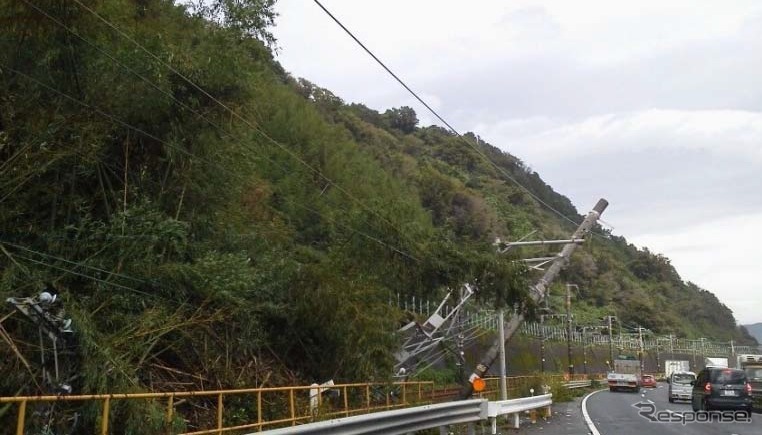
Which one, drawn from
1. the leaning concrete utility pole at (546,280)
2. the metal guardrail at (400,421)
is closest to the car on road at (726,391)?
the leaning concrete utility pole at (546,280)

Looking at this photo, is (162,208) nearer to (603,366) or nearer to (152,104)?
(152,104)

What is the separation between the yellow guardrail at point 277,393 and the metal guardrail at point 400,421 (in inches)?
68.2

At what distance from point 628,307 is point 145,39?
121m

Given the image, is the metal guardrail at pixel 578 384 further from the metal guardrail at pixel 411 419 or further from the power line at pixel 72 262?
the power line at pixel 72 262

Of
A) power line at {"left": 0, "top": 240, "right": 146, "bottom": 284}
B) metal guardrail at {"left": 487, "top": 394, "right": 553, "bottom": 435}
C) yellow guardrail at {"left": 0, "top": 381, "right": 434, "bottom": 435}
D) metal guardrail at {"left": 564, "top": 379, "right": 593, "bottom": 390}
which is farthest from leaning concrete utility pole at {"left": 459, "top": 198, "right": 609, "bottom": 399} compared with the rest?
power line at {"left": 0, "top": 240, "right": 146, "bottom": 284}

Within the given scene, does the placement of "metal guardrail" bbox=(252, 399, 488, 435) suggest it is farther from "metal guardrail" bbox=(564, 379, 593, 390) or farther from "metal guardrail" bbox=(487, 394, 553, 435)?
"metal guardrail" bbox=(564, 379, 593, 390)

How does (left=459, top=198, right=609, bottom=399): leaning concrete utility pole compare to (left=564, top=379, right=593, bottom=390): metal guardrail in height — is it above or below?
above

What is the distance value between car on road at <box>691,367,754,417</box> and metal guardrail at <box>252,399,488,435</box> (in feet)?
40.7

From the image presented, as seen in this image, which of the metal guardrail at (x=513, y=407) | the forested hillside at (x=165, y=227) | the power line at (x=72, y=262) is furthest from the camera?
the metal guardrail at (x=513, y=407)

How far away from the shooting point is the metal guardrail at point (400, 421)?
11.5 metres

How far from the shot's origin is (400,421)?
14.4 metres

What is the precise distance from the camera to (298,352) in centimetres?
2459

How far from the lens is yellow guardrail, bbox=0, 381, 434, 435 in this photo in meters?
10.6

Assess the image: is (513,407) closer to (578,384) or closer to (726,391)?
(726,391)
